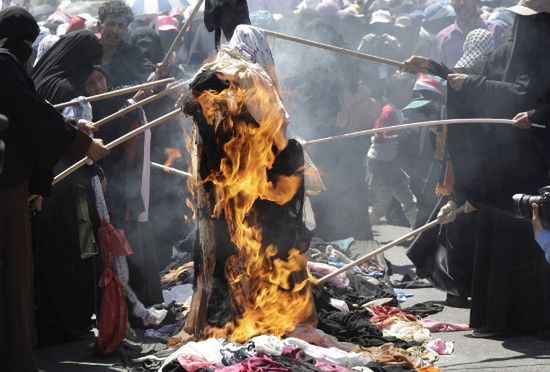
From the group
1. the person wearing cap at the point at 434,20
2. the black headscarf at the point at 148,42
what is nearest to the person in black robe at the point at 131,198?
the black headscarf at the point at 148,42

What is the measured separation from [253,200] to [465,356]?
1719 mm

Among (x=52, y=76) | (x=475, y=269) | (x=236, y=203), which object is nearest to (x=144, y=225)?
(x=52, y=76)

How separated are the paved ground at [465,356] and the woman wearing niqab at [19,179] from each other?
2.66 ft

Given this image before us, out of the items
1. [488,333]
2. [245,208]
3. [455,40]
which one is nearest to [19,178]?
[245,208]

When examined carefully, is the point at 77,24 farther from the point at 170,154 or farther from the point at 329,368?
the point at 329,368

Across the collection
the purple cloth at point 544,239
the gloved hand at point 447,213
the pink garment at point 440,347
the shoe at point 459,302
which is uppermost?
the purple cloth at point 544,239

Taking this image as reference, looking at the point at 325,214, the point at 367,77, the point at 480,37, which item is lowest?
the point at 325,214

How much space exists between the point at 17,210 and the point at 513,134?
3516 millimetres

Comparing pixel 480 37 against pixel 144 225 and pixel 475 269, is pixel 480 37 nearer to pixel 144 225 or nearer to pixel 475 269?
pixel 475 269

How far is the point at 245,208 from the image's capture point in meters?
6.69

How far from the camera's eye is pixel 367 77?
1488 cm

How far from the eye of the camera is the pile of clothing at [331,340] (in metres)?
6.06

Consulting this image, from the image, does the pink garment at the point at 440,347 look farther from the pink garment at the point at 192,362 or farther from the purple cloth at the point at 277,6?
the purple cloth at the point at 277,6

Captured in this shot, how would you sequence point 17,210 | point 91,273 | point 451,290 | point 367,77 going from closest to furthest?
point 17,210
point 91,273
point 451,290
point 367,77
